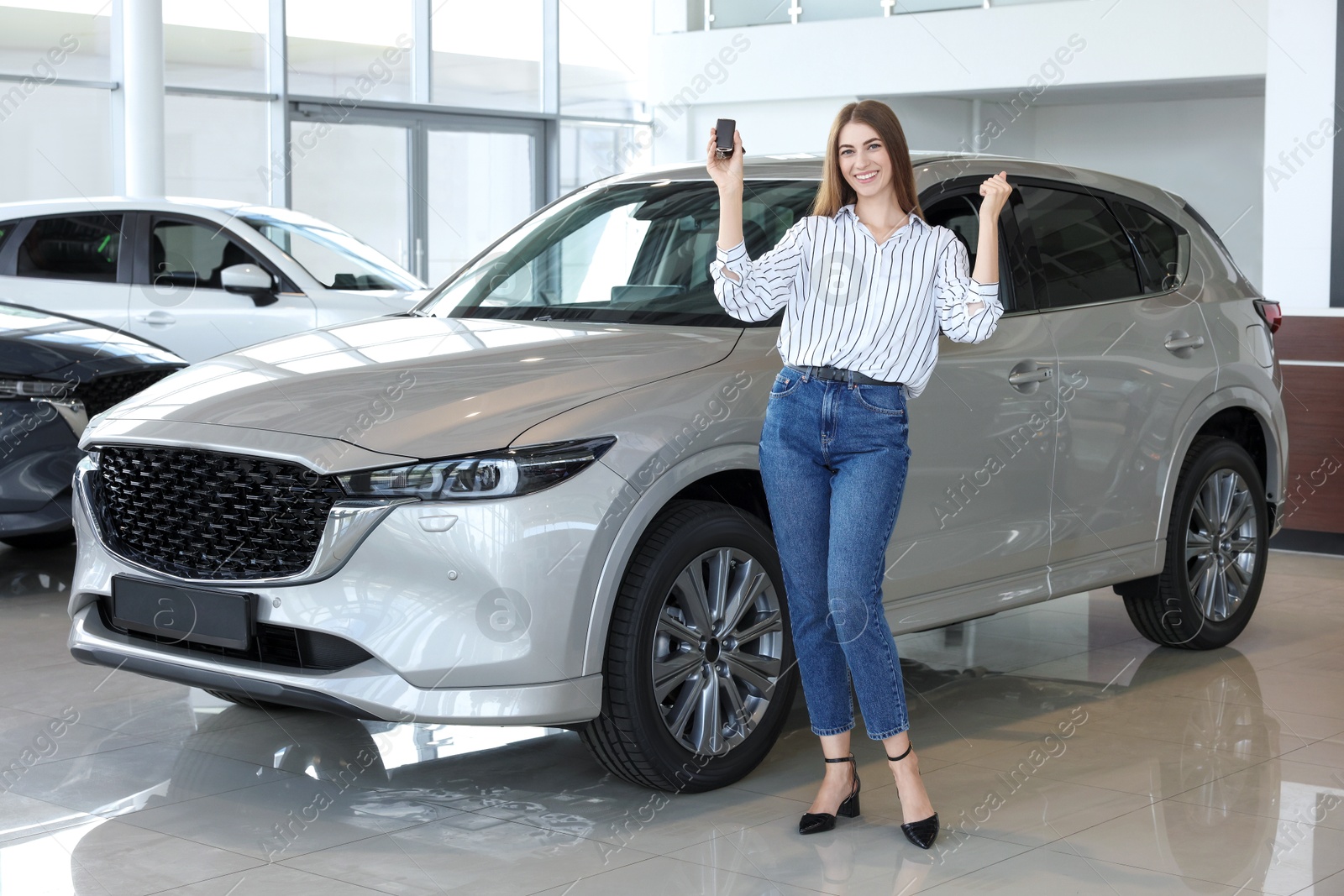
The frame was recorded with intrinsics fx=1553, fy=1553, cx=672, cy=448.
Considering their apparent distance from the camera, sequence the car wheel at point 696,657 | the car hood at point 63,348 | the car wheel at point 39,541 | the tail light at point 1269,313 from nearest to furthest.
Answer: the car wheel at point 696,657 < the tail light at point 1269,313 < the car hood at point 63,348 < the car wheel at point 39,541

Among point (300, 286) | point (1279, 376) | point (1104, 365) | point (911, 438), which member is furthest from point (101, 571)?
point (300, 286)

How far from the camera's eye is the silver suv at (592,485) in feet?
10.8

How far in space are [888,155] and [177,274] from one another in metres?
5.87

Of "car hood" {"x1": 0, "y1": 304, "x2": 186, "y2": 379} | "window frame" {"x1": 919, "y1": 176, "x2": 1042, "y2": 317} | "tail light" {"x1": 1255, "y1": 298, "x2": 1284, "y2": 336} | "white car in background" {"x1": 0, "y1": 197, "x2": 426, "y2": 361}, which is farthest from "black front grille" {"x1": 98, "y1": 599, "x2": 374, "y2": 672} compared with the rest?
"white car in background" {"x1": 0, "y1": 197, "x2": 426, "y2": 361}

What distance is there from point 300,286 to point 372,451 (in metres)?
5.44

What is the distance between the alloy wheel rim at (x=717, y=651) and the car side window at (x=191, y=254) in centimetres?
542

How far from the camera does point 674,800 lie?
12.2ft

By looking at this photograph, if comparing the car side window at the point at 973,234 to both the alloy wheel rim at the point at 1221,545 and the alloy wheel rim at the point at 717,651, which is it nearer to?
the alloy wheel rim at the point at 717,651

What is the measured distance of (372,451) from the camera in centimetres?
328

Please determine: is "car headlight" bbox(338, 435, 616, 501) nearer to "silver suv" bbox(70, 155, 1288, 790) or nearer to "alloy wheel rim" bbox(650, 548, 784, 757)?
"silver suv" bbox(70, 155, 1288, 790)

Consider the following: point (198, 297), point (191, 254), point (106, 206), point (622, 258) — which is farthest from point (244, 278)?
point (622, 258)

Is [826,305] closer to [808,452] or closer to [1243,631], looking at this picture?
[808,452]

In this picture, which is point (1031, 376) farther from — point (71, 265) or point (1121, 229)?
point (71, 265)

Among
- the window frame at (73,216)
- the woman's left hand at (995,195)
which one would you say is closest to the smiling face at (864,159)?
the woman's left hand at (995,195)
